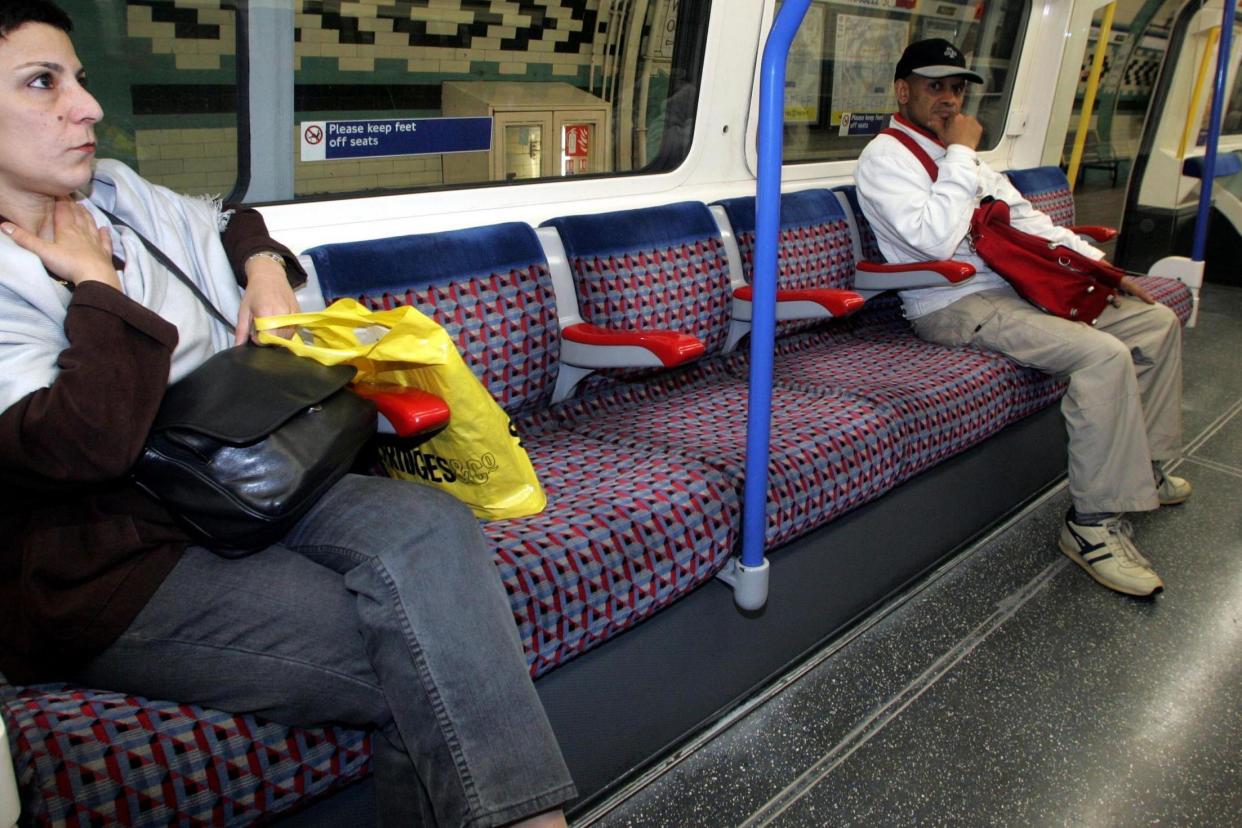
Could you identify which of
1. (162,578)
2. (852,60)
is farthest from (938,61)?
(162,578)

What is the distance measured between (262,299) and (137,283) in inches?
8.0

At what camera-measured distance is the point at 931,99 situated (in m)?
3.18

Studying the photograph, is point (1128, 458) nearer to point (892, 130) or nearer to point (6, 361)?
point (892, 130)

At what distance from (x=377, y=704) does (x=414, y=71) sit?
5.92ft

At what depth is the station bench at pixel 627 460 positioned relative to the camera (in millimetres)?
1284

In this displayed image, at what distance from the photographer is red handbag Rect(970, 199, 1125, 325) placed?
3018 millimetres

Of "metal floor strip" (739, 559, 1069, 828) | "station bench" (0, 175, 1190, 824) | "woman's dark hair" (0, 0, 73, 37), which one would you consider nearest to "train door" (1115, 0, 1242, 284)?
"station bench" (0, 175, 1190, 824)

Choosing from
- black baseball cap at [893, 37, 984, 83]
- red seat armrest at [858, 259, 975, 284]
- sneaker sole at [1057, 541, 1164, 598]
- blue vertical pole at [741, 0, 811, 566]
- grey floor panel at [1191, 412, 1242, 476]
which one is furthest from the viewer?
grey floor panel at [1191, 412, 1242, 476]

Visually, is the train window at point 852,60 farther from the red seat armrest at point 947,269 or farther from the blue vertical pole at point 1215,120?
the blue vertical pole at point 1215,120

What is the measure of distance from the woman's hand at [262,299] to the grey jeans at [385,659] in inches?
16.5

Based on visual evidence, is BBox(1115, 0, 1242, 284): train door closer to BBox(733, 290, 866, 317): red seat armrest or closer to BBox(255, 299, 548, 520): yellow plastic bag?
BBox(733, 290, 866, 317): red seat armrest

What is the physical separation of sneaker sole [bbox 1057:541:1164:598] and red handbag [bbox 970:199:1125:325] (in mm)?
761

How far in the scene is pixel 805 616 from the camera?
7.79 ft

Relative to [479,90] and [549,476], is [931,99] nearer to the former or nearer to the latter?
[479,90]
